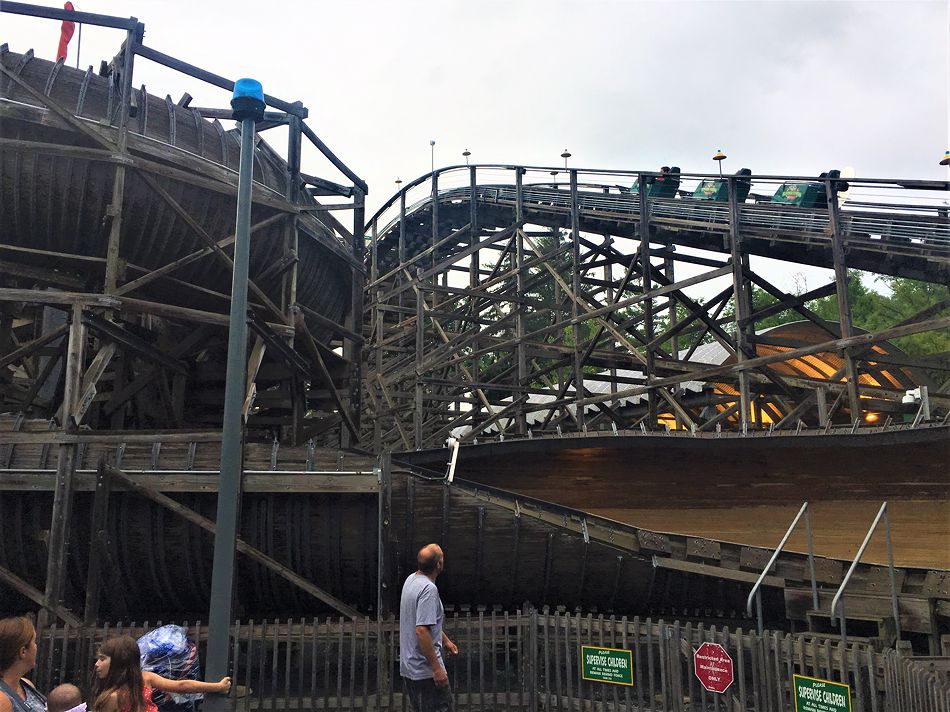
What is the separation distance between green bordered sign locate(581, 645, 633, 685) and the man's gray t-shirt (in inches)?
128

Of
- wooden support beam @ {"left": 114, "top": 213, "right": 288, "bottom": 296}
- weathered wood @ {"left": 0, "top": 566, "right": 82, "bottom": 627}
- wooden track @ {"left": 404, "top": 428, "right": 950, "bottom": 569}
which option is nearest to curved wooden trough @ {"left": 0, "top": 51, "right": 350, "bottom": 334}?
wooden support beam @ {"left": 114, "top": 213, "right": 288, "bottom": 296}

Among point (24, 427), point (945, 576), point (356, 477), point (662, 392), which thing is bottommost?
point (945, 576)

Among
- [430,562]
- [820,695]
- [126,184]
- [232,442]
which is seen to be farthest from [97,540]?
[820,695]

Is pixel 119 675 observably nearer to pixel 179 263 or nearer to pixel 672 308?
pixel 179 263

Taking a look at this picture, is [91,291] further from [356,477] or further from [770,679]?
[770,679]

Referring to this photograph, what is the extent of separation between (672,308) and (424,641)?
16321 millimetres

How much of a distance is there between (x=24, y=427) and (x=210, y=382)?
5.45m

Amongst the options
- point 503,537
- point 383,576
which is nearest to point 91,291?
point 383,576

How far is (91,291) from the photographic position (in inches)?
561

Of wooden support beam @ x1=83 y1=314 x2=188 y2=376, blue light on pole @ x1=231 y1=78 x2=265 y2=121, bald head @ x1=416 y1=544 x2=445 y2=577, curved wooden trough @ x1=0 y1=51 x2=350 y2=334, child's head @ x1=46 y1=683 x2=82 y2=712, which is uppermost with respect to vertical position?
curved wooden trough @ x1=0 y1=51 x2=350 y2=334

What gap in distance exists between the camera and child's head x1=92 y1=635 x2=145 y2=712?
14.6ft

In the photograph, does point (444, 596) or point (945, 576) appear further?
point (444, 596)

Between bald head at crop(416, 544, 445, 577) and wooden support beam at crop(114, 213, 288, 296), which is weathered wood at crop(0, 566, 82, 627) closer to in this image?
wooden support beam at crop(114, 213, 288, 296)

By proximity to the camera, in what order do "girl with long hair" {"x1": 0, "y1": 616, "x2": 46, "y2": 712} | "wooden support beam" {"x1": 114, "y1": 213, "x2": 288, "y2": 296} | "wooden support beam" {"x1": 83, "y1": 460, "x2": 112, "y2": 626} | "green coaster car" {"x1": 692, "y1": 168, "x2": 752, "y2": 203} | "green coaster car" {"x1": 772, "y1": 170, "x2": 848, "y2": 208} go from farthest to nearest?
1. "green coaster car" {"x1": 692, "y1": 168, "x2": 752, "y2": 203}
2. "green coaster car" {"x1": 772, "y1": 170, "x2": 848, "y2": 208}
3. "wooden support beam" {"x1": 114, "y1": 213, "x2": 288, "y2": 296}
4. "wooden support beam" {"x1": 83, "y1": 460, "x2": 112, "y2": 626}
5. "girl with long hair" {"x1": 0, "y1": 616, "x2": 46, "y2": 712}
